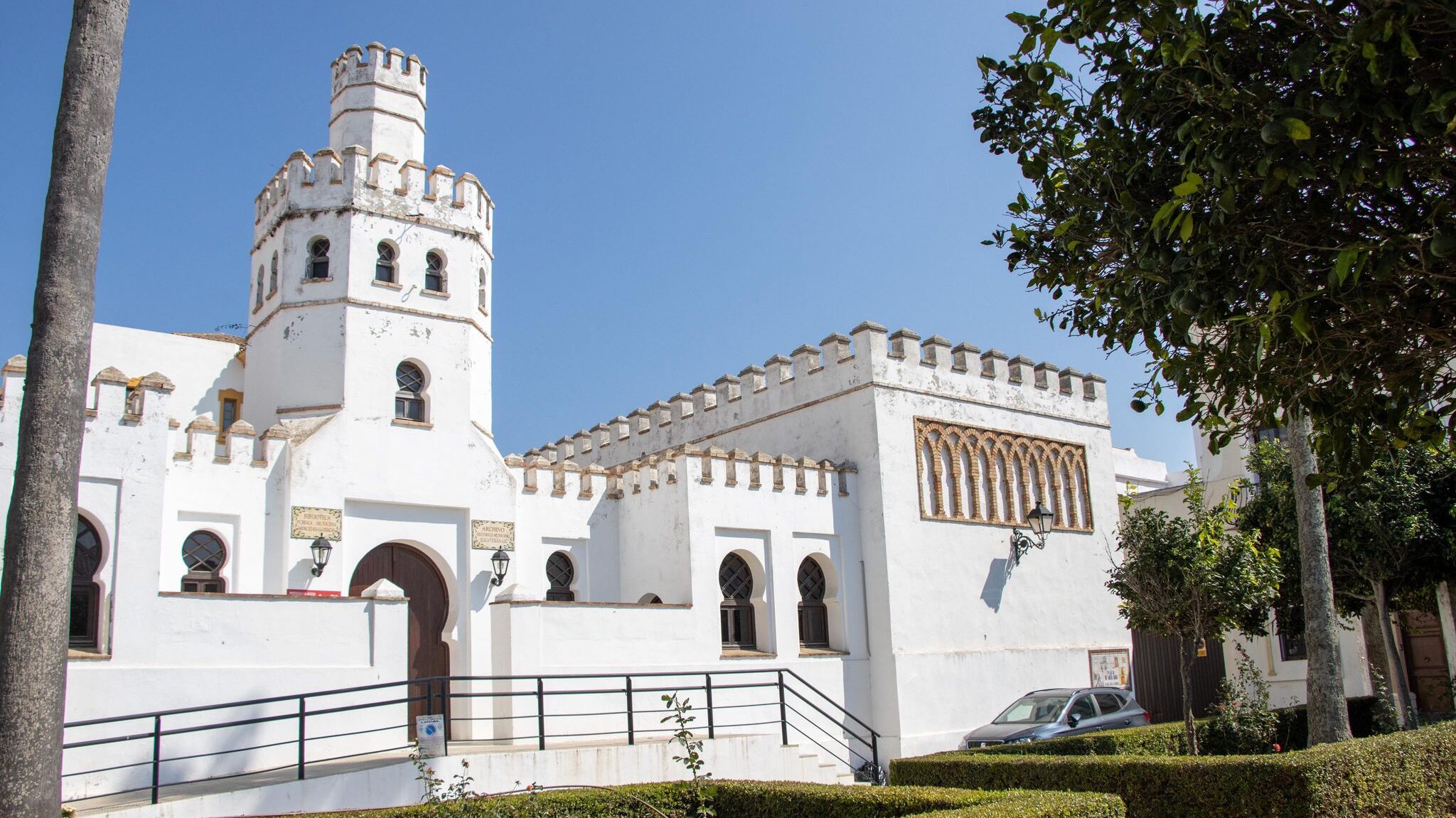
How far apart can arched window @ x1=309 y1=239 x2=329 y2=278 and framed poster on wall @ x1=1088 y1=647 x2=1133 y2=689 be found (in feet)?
56.0

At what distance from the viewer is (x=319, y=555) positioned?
1516 centimetres

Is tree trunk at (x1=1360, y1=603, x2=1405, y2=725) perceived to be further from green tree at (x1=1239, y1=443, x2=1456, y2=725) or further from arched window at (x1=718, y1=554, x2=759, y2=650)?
arched window at (x1=718, y1=554, x2=759, y2=650)

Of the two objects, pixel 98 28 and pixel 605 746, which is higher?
pixel 98 28

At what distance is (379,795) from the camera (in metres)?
11.7

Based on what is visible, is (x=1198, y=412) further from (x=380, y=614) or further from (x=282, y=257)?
(x=282, y=257)

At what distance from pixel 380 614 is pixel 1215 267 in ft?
38.0

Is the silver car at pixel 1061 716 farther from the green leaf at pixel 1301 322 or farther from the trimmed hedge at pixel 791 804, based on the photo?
the green leaf at pixel 1301 322

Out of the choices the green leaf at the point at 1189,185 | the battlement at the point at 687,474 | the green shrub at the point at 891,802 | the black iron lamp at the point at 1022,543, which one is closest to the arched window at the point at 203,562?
the battlement at the point at 687,474

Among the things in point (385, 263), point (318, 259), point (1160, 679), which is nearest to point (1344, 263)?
point (385, 263)

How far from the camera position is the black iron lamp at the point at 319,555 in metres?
15.1

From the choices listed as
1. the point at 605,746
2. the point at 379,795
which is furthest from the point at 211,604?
the point at 605,746

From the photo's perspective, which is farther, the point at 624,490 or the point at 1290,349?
the point at 624,490

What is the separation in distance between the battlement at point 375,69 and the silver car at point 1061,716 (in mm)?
14536

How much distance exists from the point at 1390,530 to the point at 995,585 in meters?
7.10
